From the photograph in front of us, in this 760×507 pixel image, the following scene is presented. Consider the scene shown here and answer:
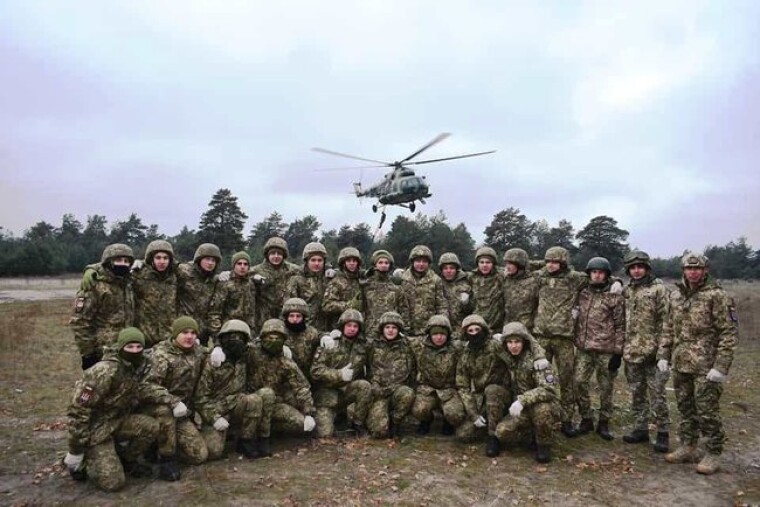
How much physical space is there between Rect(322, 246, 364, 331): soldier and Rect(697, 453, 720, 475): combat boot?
17.4ft

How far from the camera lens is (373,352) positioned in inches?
337

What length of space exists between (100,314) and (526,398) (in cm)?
582

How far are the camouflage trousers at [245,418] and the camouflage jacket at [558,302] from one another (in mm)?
4219

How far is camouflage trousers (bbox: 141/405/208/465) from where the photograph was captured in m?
6.64

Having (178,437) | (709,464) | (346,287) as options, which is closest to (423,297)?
(346,287)

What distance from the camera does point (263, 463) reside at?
7.13 metres

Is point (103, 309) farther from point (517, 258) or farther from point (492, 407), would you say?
point (517, 258)

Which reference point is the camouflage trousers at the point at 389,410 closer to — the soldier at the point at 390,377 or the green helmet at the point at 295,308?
the soldier at the point at 390,377

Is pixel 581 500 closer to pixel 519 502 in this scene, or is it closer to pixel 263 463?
pixel 519 502

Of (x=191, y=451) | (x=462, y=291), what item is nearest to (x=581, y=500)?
(x=462, y=291)

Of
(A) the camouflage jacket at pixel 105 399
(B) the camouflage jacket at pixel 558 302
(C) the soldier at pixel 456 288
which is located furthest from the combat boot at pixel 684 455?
(A) the camouflage jacket at pixel 105 399

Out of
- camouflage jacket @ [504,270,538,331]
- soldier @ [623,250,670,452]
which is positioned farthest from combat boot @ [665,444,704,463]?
camouflage jacket @ [504,270,538,331]

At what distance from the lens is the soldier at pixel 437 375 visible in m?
8.22

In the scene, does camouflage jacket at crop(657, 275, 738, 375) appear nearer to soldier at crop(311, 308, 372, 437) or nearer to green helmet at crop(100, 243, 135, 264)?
soldier at crop(311, 308, 372, 437)
